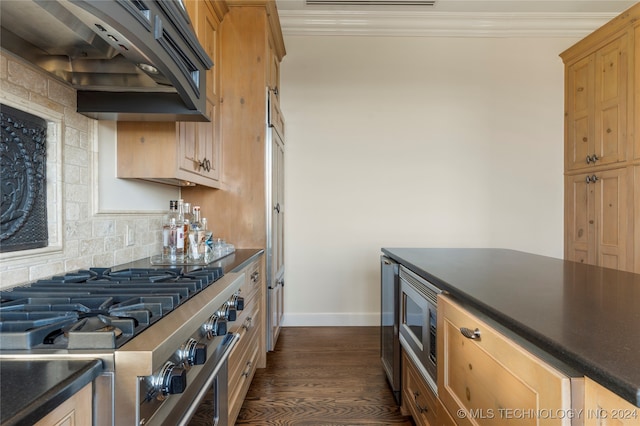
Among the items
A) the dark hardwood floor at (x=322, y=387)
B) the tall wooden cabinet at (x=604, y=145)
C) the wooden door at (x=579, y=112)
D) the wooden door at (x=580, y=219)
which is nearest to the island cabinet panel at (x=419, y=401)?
the dark hardwood floor at (x=322, y=387)

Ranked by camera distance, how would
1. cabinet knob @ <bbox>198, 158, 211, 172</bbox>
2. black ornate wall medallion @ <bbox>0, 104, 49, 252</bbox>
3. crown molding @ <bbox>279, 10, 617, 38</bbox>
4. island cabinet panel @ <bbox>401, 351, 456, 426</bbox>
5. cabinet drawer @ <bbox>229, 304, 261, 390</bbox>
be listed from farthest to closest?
crown molding @ <bbox>279, 10, 617, 38</bbox>
cabinet knob @ <bbox>198, 158, 211, 172</bbox>
cabinet drawer @ <bbox>229, 304, 261, 390</bbox>
island cabinet panel @ <bbox>401, 351, 456, 426</bbox>
black ornate wall medallion @ <bbox>0, 104, 49, 252</bbox>

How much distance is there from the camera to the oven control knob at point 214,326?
1.04 metres

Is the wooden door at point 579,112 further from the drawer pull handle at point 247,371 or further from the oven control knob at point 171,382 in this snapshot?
the oven control knob at point 171,382

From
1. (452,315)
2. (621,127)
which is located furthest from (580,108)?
(452,315)

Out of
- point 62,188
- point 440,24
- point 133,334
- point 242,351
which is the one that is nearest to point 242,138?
point 62,188

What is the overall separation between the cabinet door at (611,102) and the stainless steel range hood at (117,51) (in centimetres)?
311

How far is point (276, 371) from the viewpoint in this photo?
2316 mm

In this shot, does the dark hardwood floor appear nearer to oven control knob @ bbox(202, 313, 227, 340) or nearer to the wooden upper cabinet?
oven control knob @ bbox(202, 313, 227, 340)

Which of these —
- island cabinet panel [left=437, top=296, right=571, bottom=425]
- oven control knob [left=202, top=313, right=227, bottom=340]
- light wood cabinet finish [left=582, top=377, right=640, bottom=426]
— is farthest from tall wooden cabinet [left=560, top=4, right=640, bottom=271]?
oven control knob [left=202, top=313, right=227, bottom=340]

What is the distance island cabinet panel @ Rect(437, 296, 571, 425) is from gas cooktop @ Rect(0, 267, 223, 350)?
84 cm

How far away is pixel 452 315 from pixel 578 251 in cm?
284

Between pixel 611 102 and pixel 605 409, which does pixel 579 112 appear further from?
pixel 605 409

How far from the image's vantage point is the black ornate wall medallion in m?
1.01

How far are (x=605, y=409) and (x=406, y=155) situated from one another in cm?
295
